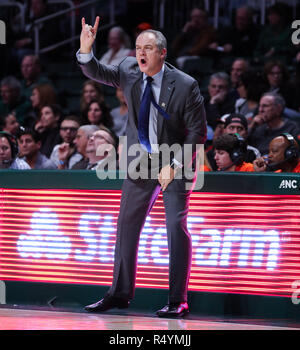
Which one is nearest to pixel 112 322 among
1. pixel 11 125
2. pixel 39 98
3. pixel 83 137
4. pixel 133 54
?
pixel 83 137

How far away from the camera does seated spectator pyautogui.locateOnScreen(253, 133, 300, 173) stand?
6.70m

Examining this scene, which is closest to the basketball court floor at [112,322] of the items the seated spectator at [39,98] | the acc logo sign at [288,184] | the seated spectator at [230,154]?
the acc logo sign at [288,184]

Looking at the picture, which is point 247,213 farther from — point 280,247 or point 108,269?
point 108,269

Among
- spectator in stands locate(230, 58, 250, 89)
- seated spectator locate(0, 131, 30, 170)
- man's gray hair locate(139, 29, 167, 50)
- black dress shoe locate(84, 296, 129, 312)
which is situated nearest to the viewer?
man's gray hair locate(139, 29, 167, 50)

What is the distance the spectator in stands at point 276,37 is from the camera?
1096 centimetres

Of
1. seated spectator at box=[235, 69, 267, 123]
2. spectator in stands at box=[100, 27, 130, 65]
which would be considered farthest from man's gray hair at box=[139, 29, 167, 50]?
spectator in stands at box=[100, 27, 130, 65]

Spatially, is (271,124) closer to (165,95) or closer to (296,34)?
(296,34)

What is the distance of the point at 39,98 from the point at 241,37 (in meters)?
3.18

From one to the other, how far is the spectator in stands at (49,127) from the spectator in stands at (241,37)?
113 inches

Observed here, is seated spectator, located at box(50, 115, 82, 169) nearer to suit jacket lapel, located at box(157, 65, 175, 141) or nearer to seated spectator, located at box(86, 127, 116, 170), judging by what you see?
seated spectator, located at box(86, 127, 116, 170)

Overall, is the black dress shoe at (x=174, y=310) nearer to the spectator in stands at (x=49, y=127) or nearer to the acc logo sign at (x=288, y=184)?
the acc logo sign at (x=288, y=184)

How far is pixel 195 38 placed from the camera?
11.6 meters

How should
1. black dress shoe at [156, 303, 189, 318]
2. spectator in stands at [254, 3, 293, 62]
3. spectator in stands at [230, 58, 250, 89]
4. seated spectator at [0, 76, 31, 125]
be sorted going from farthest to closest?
seated spectator at [0, 76, 31, 125], spectator in stands at [254, 3, 293, 62], spectator in stands at [230, 58, 250, 89], black dress shoe at [156, 303, 189, 318]

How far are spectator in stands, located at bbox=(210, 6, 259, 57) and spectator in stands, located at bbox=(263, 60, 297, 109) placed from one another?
1.97 metres
